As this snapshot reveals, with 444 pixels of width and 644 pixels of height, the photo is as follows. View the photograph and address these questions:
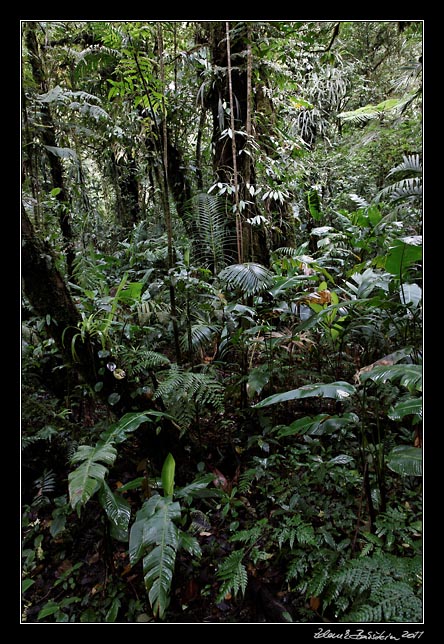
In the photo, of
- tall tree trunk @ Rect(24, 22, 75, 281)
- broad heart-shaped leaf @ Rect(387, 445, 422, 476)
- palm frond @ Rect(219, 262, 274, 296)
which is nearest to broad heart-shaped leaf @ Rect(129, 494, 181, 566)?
broad heart-shaped leaf @ Rect(387, 445, 422, 476)

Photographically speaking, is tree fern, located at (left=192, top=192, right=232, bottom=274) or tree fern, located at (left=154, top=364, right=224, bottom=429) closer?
tree fern, located at (left=154, top=364, right=224, bottom=429)

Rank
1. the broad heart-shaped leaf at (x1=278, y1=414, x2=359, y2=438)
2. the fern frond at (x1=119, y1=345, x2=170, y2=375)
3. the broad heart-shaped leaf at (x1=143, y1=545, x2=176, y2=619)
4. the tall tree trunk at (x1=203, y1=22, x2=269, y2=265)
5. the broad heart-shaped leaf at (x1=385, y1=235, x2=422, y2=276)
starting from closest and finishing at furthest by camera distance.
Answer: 1. the broad heart-shaped leaf at (x1=143, y1=545, x2=176, y2=619)
2. the broad heart-shaped leaf at (x1=278, y1=414, x2=359, y2=438)
3. the broad heart-shaped leaf at (x1=385, y1=235, x2=422, y2=276)
4. the fern frond at (x1=119, y1=345, x2=170, y2=375)
5. the tall tree trunk at (x1=203, y1=22, x2=269, y2=265)

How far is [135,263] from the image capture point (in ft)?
13.4

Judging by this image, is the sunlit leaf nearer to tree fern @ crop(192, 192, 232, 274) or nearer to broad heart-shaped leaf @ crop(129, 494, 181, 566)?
broad heart-shaped leaf @ crop(129, 494, 181, 566)

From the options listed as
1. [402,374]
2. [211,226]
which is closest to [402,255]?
[402,374]

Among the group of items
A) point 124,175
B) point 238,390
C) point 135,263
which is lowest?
point 238,390

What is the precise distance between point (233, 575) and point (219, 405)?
2.57 ft

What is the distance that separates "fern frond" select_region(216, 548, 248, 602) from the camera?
1.52 m

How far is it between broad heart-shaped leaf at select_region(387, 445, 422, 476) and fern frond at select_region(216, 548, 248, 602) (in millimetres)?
777

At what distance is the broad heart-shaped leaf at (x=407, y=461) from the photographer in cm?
143

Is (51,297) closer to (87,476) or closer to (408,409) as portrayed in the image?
(87,476)
